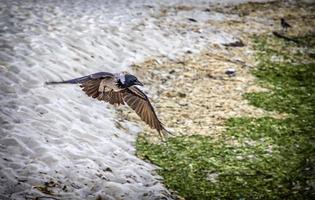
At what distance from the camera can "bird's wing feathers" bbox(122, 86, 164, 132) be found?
588 cm

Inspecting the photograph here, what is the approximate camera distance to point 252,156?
8.76 m

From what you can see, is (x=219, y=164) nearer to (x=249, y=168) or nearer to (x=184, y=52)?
(x=249, y=168)

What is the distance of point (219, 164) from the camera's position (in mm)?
8438

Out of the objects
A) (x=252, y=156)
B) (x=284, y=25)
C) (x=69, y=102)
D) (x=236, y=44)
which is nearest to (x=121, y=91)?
(x=69, y=102)

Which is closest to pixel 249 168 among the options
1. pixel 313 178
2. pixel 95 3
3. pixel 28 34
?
pixel 313 178

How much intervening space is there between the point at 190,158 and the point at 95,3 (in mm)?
12440

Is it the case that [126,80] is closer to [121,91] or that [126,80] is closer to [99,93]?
[121,91]

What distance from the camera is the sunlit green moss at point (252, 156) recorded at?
7531 mm

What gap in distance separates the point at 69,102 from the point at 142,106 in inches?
165

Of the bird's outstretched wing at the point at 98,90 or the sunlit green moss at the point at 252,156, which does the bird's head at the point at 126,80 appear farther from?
the sunlit green moss at the point at 252,156

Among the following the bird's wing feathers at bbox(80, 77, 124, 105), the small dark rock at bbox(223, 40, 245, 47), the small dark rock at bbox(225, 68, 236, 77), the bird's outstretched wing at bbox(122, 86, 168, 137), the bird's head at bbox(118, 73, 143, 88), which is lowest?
the small dark rock at bbox(225, 68, 236, 77)

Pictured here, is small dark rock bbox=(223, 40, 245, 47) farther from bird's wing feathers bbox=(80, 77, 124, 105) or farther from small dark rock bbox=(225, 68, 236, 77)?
bird's wing feathers bbox=(80, 77, 124, 105)

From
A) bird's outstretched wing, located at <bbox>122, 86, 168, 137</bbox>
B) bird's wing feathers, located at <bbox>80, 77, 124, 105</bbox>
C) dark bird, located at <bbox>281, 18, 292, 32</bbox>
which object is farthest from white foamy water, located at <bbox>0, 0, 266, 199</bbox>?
dark bird, located at <bbox>281, 18, 292, 32</bbox>

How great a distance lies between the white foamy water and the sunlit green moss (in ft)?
2.31
